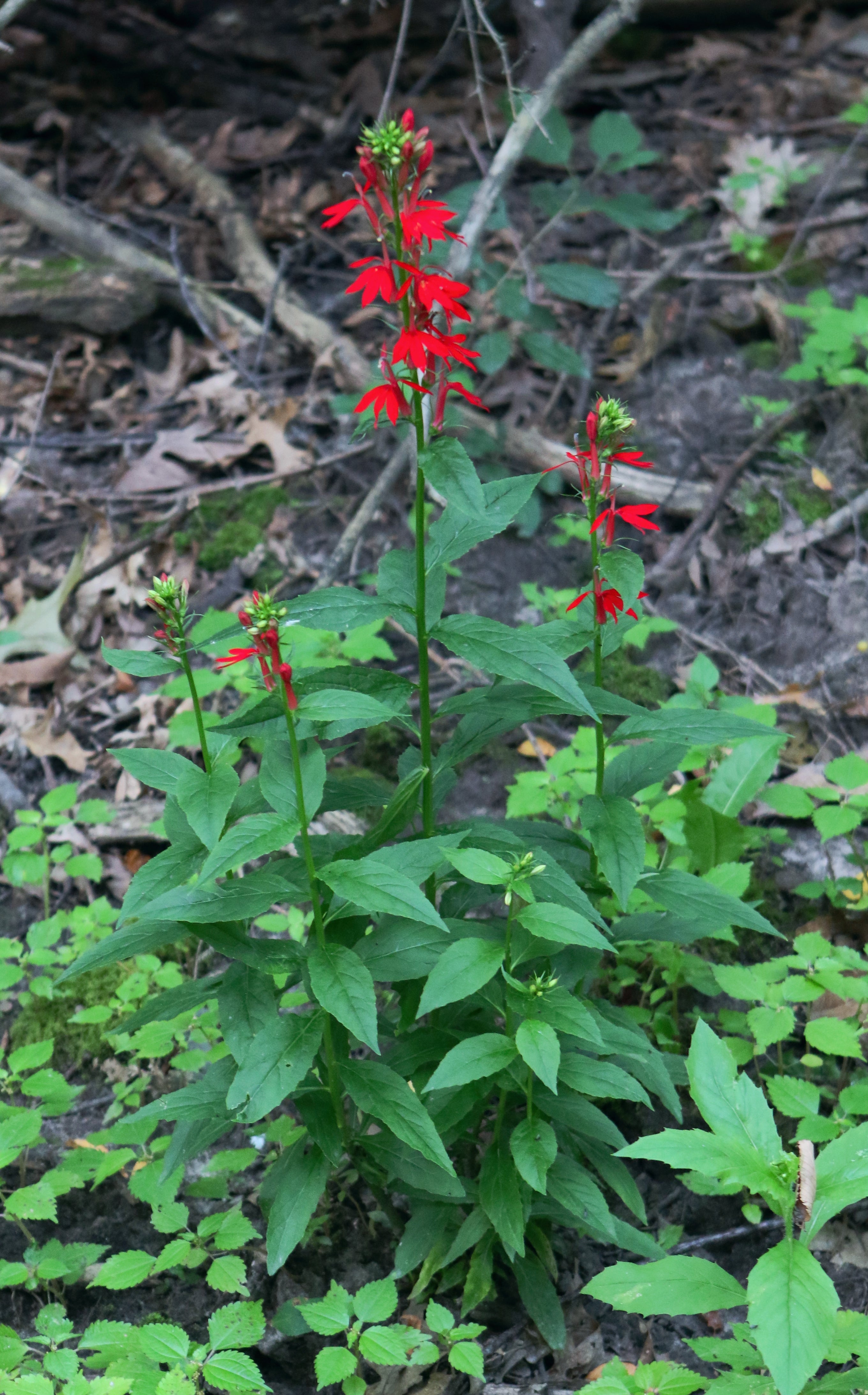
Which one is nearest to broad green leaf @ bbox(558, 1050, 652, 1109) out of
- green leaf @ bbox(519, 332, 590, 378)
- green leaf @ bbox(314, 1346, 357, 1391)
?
green leaf @ bbox(314, 1346, 357, 1391)

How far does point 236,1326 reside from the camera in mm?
1905

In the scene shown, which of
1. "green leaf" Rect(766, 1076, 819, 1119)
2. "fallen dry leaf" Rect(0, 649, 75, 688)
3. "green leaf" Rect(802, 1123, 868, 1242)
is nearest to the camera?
"green leaf" Rect(802, 1123, 868, 1242)

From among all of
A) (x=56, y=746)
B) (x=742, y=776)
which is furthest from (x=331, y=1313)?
A: (x=56, y=746)

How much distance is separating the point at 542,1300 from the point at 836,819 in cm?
133

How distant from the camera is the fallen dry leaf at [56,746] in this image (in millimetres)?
3637

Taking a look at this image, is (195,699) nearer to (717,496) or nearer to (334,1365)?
(334,1365)

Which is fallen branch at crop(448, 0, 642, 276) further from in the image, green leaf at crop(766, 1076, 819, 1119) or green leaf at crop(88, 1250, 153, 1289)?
green leaf at crop(88, 1250, 153, 1289)

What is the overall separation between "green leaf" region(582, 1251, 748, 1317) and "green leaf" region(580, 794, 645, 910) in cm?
56

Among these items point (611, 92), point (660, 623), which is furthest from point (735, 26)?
point (660, 623)

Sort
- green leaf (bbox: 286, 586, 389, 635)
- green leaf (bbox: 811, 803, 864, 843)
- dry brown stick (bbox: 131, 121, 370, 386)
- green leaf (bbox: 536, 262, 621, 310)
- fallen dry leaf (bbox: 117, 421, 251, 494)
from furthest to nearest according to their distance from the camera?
dry brown stick (bbox: 131, 121, 370, 386) → fallen dry leaf (bbox: 117, 421, 251, 494) → green leaf (bbox: 536, 262, 621, 310) → green leaf (bbox: 811, 803, 864, 843) → green leaf (bbox: 286, 586, 389, 635)

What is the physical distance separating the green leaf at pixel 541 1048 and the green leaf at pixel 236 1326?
0.75m

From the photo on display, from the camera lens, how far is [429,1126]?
68.7 inches

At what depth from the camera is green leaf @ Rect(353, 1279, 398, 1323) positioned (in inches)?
74.5

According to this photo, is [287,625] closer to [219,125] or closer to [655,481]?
[655,481]
